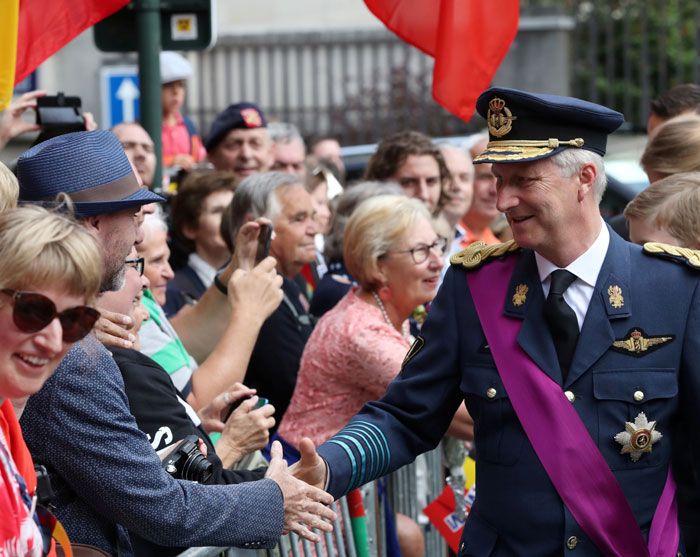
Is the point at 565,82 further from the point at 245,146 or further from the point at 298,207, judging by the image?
the point at 298,207

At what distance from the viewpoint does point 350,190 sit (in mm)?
7215

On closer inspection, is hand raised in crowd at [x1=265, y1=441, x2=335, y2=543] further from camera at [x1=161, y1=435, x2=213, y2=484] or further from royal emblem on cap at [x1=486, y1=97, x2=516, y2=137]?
royal emblem on cap at [x1=486, y1=97, x2=516, y2=137]

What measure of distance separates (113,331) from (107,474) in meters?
0.60

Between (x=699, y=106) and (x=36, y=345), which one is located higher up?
(x=36, y=345)

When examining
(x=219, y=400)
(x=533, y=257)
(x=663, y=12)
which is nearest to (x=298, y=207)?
(x=219, y=400)

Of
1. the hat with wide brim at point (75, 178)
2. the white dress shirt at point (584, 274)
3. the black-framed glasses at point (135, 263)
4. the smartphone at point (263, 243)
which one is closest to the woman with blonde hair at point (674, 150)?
the smartphone at point (263, 243)

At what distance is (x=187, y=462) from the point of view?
3.69m

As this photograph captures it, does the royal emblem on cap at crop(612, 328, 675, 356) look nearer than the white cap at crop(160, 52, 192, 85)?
Yes

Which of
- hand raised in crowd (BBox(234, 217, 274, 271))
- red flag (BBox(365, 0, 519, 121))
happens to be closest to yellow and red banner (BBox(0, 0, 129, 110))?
hand raised in crowd (BBox(234, 217, 274, 271))

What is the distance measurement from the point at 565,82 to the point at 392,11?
10.6m

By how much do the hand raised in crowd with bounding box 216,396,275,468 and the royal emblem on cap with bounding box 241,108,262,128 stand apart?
4.39 m

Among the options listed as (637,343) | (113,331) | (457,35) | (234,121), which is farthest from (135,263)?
(234,121)

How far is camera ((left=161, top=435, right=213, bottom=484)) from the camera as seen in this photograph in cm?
366

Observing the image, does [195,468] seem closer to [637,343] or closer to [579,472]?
[579,472]
